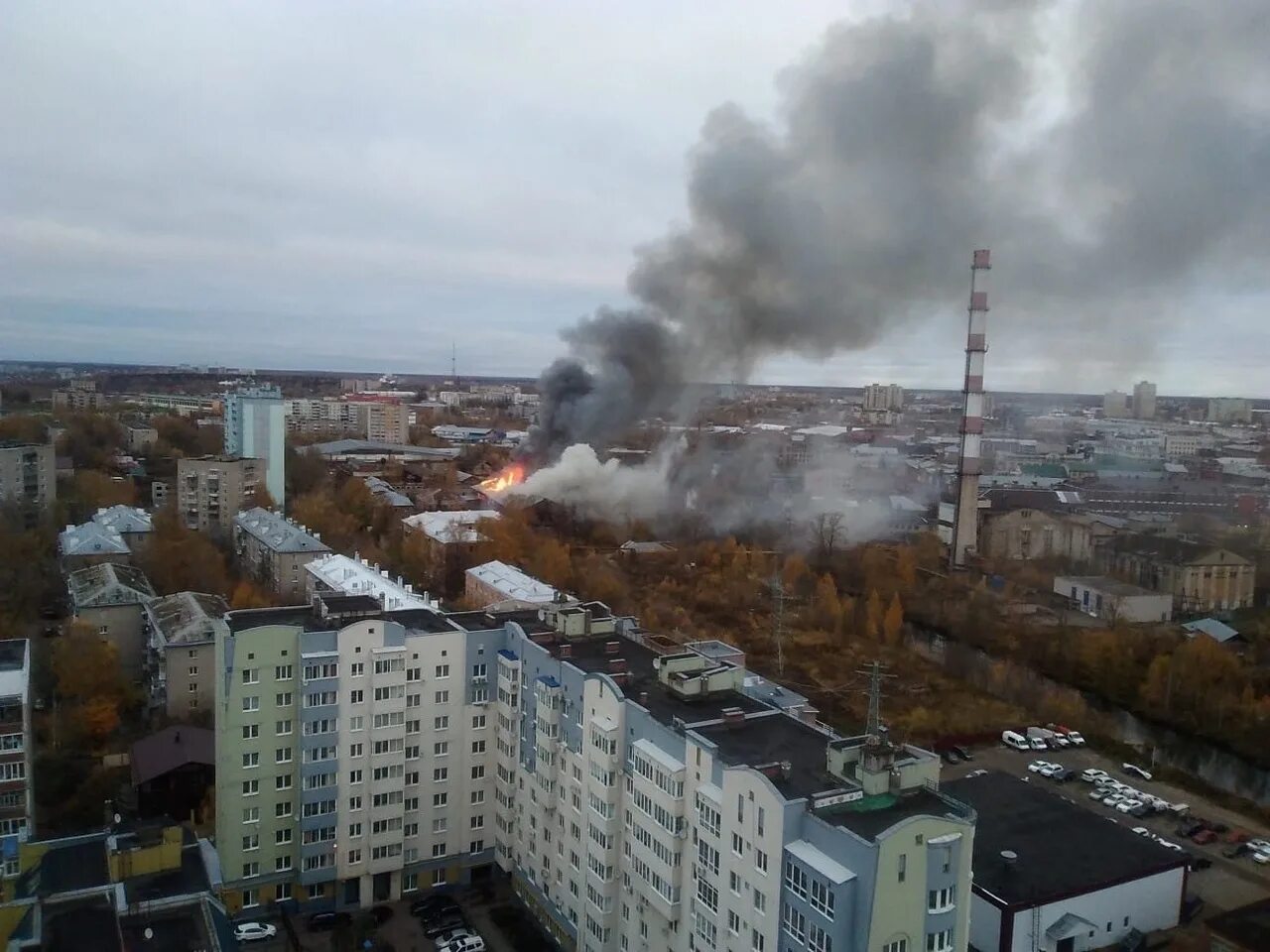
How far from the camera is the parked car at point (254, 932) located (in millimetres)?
8695

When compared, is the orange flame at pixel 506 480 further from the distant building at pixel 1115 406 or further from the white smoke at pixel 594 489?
the distant building at pixel 1115 406

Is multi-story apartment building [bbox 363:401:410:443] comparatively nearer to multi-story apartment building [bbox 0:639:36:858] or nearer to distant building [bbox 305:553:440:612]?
distant building [bbox 305:553:440:612]

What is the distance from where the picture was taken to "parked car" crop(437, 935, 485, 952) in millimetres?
8680

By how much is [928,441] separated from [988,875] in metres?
38.9

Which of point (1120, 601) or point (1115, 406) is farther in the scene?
point (1115, 406)

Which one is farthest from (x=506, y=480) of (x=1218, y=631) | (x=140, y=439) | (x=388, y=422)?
(x=388, y=422)

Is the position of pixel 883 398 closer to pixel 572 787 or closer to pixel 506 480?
pixel 506 480

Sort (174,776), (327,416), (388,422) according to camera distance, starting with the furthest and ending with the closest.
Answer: (327,416)
(388,422)
(174,776)

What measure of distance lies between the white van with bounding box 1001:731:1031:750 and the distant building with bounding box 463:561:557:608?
755 centimetres

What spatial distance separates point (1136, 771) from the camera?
44.6 ft

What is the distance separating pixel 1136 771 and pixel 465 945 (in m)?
9.91

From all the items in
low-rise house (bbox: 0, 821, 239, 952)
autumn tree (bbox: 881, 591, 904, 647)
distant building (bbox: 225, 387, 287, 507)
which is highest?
distant building (bbox: 225, 387, 287, 507)

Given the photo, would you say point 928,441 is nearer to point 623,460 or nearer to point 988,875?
point 623,460

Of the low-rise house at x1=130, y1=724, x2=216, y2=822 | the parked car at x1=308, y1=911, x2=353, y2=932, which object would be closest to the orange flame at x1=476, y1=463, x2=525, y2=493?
the low-rise house at x1=130, y1=724, x2=216, y2=822
